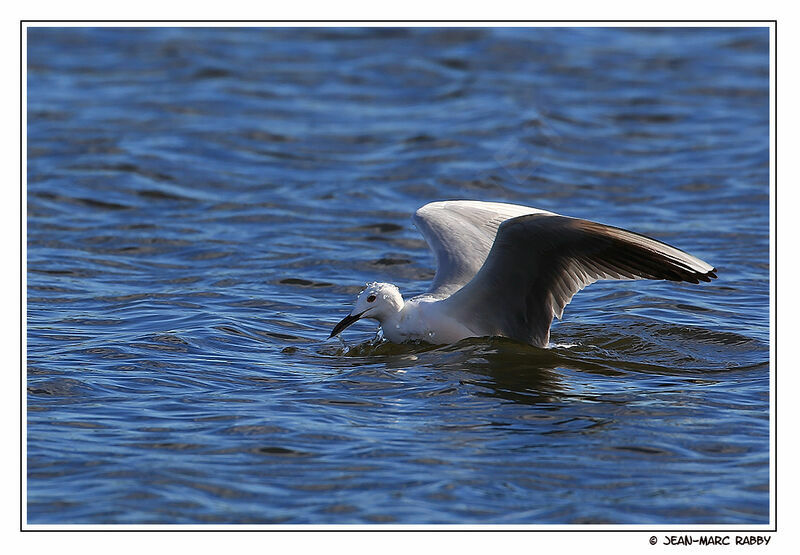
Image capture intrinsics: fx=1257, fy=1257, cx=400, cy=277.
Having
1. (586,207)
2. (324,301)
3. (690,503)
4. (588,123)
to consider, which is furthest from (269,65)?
(690,503)

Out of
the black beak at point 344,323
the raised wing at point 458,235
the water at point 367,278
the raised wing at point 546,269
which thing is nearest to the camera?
Answer: the water at point 367,278

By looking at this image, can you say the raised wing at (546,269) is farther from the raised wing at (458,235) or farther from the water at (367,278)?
the raised wing at (458,235)

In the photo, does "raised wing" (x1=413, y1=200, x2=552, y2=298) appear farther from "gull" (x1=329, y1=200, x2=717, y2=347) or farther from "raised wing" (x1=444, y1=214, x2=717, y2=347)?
"raised wing" (x1=444, y1=214, x2=717, y2=347)

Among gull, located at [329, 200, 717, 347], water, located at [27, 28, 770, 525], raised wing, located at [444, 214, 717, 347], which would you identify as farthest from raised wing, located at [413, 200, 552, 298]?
water, located at [27, 28, 770, 525]

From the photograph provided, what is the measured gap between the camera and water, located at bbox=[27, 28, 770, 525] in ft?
21.6

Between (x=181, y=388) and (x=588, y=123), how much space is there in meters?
10.7

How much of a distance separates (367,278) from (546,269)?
357 cm

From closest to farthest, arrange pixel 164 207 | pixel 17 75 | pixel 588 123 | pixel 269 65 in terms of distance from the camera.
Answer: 1. pixel 17 75
2. pixel 164 207
3. pixel 588 123
4. pixel 269 65

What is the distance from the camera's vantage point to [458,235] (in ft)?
31.9

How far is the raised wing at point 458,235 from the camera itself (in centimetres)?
938

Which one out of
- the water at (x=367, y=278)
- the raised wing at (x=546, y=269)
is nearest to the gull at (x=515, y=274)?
the raised wing at (x=546, y=269)

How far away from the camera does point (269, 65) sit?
2019cm
